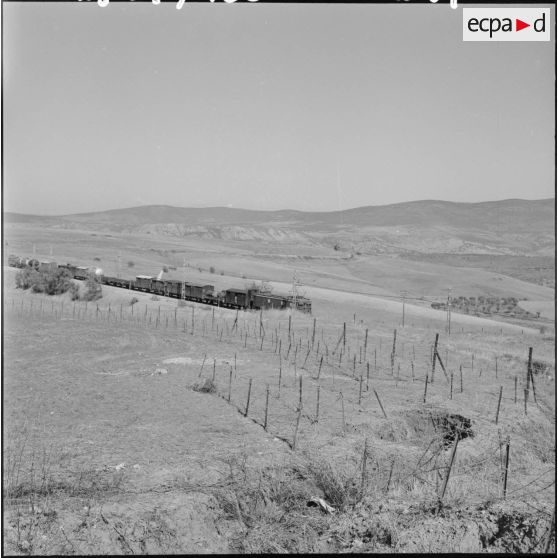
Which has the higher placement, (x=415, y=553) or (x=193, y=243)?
(x=193, y=243)

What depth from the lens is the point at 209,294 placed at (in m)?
49.2

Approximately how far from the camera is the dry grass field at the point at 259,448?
29.3 ft

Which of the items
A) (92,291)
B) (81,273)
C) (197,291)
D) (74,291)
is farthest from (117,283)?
(197,291)

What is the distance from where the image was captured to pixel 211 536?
9250 millimetres

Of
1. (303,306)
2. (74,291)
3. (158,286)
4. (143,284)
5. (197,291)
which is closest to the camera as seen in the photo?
(303,306)

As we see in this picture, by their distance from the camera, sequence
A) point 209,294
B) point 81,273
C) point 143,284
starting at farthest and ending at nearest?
point 81,273
point 143,284
point 209,294

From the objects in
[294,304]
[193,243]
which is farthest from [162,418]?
[193,243]

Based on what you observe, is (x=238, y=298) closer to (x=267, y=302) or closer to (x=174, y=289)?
(x=267, y=302)

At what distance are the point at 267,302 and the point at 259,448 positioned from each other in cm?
3182

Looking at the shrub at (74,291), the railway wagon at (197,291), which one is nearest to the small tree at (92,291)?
the shrub at (74,291)

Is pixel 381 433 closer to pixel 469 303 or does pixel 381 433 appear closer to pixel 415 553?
pixel 415 553

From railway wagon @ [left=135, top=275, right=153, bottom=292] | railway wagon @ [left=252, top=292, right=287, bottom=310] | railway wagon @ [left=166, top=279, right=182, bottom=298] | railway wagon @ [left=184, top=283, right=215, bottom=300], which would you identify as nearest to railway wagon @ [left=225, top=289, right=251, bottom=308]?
railway wagon @ [left=252, top=292, right=287, bottom=310]

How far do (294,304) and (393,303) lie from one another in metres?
17.6

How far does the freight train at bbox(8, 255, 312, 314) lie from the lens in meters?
45.6
